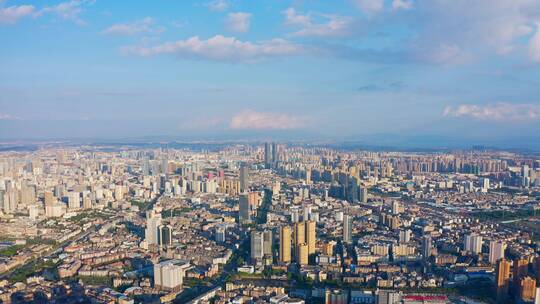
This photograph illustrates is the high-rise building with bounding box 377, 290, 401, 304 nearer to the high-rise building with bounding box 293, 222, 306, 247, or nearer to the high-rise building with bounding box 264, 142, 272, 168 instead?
the high-rise building with bounding box 293, 222, 306, 247

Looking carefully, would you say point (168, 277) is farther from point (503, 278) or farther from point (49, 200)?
point (49, 200)

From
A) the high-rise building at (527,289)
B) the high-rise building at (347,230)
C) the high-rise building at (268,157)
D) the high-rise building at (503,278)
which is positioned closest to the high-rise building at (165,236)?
the high-rise building at (347,230)

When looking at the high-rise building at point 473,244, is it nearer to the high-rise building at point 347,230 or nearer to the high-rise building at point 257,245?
the high-rise building at point 347,230

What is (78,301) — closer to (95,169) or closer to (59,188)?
(59,188)

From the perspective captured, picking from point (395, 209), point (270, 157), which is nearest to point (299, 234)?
point (395, 209)

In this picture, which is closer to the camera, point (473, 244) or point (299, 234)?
point (299, 234)

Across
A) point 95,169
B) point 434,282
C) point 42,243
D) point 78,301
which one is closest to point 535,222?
point 434,282
